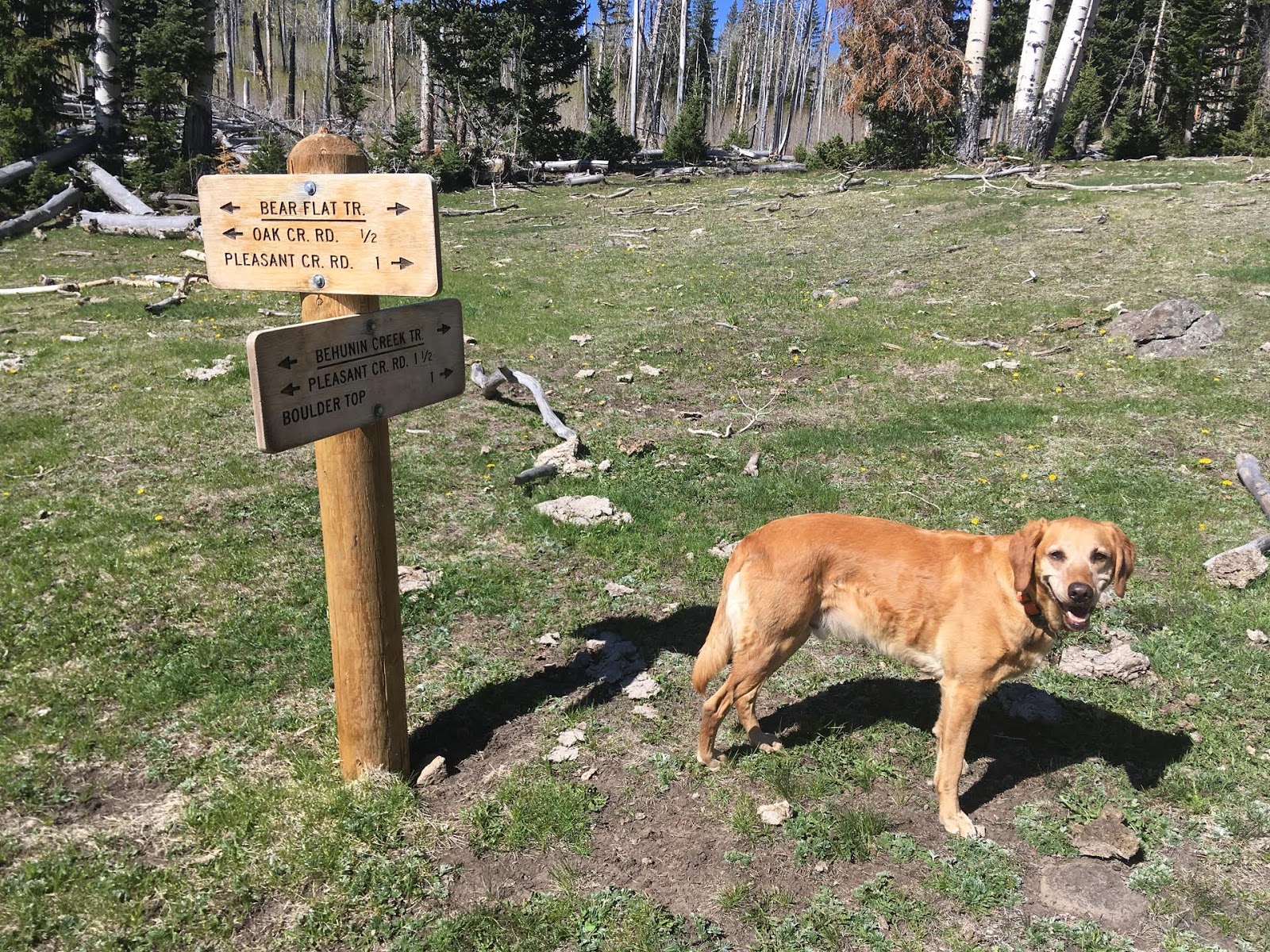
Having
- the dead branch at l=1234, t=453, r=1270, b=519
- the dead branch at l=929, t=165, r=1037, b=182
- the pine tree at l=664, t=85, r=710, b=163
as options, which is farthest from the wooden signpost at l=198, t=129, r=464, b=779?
the pine tree at l=664, t=85, r=710, b=163

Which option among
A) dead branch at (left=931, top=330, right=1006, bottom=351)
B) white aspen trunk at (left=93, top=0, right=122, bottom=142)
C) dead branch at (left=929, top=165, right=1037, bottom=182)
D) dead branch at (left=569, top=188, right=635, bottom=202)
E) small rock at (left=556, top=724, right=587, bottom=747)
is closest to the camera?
small rock at (left=556, top=724, right=587, bottom=747)

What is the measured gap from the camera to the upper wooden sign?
3.21 m

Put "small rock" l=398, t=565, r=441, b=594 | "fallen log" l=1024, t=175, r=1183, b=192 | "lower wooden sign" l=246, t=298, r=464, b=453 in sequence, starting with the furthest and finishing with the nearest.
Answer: "fallen log" l=1024, t=175, r=1183, b=192, "small rock" l=398, t=565, r=441, b=594, "lower wooden sign" l=246, t=298, r=464, b=453

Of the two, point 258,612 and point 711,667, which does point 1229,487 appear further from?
point 258,612

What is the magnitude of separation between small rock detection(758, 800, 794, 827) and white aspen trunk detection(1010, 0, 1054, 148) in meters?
24.6

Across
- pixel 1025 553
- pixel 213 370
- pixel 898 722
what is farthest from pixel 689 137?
pixel 1025 553

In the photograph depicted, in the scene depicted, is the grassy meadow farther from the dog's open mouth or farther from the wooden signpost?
the dog's open mouth

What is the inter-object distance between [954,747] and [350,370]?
342 centimetres

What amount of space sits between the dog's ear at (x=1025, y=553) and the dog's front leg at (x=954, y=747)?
23.6 inches

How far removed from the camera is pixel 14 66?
825 inches

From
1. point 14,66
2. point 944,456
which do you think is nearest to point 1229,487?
point 944,456

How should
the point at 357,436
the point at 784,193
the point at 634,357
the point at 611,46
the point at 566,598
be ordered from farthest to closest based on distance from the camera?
1. the point at 611,46
2. the point at 784,193
3. the point at 634,357
4. the point at 566,598
5. the point at 357,436

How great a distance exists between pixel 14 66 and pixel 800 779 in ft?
91.2

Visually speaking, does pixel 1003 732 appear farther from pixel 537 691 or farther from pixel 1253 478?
pixel 1253 478
